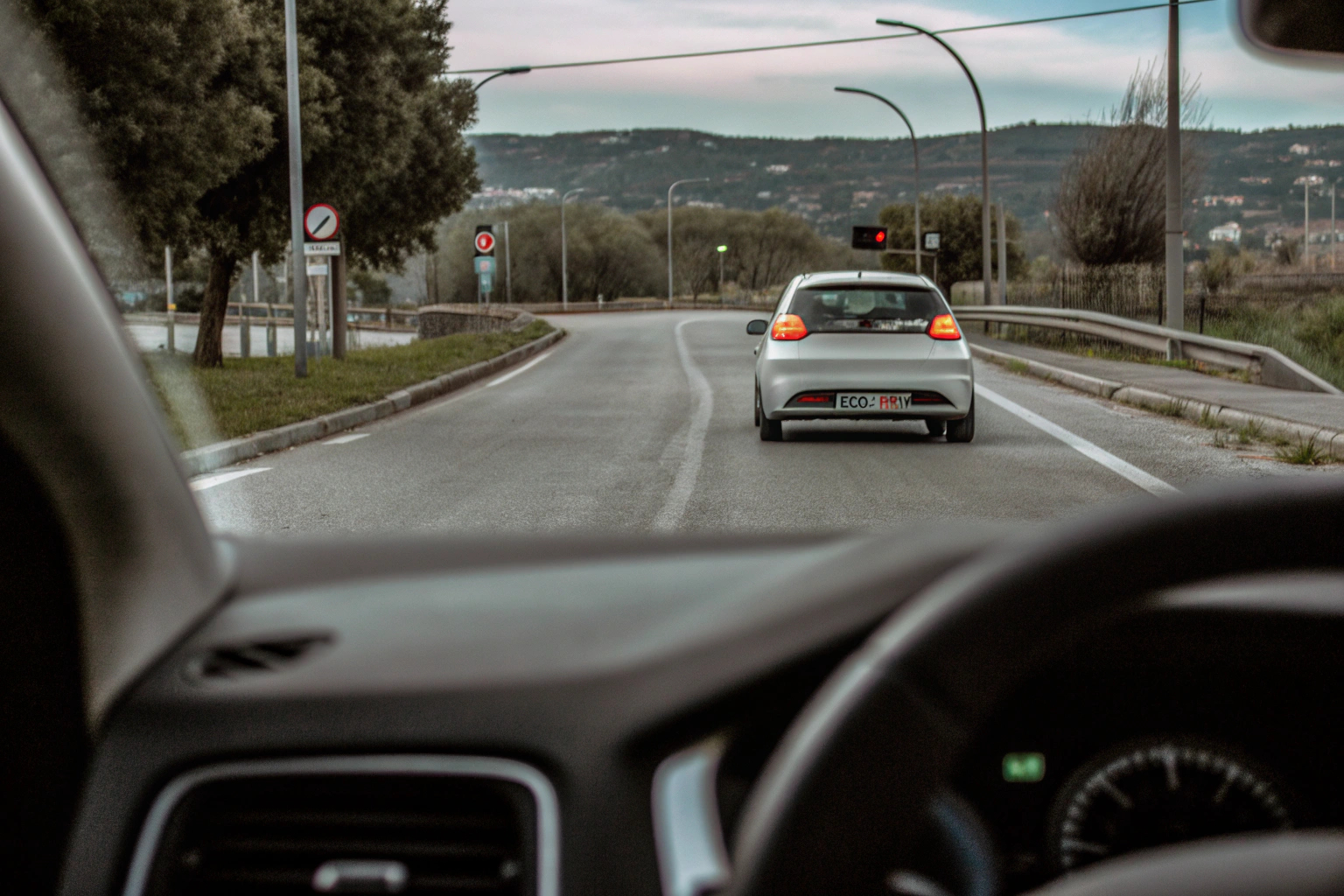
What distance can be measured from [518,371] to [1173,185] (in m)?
11.0

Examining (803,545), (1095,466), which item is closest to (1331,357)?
(1095,466)

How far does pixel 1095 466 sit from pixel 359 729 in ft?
28.4

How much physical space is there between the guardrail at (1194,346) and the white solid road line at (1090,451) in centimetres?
148

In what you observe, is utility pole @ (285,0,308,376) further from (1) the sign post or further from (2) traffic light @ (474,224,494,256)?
(2) traffic light @ (474,224,494,256)

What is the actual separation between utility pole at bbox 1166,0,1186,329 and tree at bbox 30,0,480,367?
435 inches

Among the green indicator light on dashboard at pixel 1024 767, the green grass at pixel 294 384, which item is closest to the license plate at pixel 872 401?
the green grass at pixel 294 384

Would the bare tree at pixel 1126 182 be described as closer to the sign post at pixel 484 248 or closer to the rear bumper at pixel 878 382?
the rear bumper at pixel 878 382

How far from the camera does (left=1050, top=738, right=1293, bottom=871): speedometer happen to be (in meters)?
1.54

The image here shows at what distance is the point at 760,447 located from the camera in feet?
38.1

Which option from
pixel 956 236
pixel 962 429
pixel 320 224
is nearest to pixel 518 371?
pixel 320 224

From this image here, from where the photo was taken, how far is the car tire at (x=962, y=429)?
11.7 m

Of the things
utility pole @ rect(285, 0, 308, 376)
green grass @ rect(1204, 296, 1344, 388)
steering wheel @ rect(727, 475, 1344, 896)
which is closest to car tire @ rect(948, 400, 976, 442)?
green grass @ rect(1204, 296, 1344, 388)

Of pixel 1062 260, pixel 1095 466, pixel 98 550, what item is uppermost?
pixel 1062 260

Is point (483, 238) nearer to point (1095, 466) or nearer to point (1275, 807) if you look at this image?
point (1095, 466)
